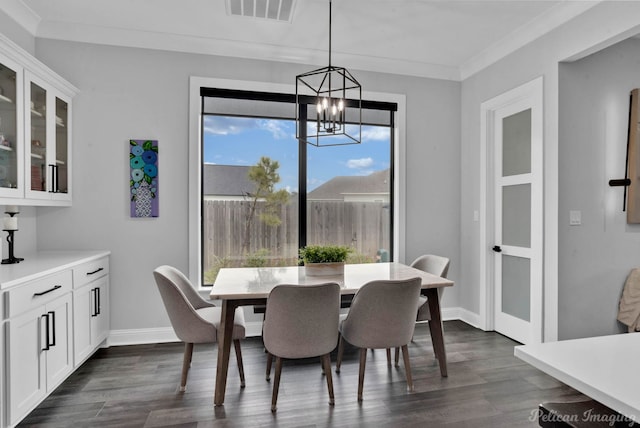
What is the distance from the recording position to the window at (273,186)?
3623 mm

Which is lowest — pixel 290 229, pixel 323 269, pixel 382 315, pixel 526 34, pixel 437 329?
pixel 437 329

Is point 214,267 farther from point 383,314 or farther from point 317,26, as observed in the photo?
point 317,26

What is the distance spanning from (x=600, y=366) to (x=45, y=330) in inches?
105

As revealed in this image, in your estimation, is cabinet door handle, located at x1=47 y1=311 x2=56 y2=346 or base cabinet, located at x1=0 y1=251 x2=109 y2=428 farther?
cabinet door handle, located at x1=47 y1=311 x2=56 y2=346

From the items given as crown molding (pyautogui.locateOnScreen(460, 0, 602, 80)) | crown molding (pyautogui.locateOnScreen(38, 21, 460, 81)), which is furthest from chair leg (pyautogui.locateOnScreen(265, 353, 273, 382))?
crown molding (pyautogui.locateOnScreen(460, 0, 602, 80))

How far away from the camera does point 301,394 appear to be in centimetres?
238

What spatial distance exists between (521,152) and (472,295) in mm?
1557

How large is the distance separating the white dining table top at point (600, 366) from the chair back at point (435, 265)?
182 centimetres

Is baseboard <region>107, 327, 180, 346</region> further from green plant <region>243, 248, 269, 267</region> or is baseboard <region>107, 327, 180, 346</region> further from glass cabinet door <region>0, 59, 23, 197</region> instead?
glass cabinet door <region>0, 59, 23, 197</region>

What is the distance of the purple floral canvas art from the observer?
3301 millimetres

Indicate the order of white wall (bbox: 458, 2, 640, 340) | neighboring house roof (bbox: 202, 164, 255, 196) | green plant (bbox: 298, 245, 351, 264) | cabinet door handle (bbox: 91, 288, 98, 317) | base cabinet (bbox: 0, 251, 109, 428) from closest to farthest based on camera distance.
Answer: base cabinet (bbox: 0, 251, 109, 428) → white wall (bbox: 458, 2, 640, 340) → green plant (bbox: 298, 245, 351, 264) → cabinet door handle (bbox: 91, 288, 98, 317) → neighboring house roof (bbox: 202, 164, 255, 196)

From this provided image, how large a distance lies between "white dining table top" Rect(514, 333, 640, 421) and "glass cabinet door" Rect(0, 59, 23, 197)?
2908mm

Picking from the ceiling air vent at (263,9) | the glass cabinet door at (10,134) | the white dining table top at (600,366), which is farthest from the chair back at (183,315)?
the ceiling air vent at (263,9)

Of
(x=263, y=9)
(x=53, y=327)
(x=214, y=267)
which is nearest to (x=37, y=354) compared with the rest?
(x=53, y=327)
